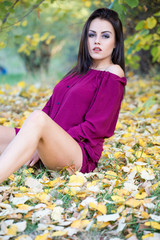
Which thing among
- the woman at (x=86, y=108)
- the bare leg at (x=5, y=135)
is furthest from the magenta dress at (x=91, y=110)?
the bare leg at (x=5, y=135)

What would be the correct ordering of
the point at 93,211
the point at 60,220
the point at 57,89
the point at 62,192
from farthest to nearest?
the point at 57,89 → the point at 62,192 → the point at 93,211 → the point at 60,220

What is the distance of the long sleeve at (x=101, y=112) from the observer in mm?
2205

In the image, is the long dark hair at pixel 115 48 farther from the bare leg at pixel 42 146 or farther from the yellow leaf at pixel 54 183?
the yellow leaf at pixel 54 183

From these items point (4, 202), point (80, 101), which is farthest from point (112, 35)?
point (4, 202)

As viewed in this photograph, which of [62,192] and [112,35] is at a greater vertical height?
[112,35]

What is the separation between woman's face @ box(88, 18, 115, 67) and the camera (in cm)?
241

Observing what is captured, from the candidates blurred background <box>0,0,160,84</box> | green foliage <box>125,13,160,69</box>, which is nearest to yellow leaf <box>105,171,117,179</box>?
blurred background <box>0,0,160,84</box>

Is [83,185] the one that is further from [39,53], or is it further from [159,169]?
[39,53]

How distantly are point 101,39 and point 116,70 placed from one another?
0.26 meters

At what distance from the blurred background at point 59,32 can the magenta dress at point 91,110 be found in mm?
735

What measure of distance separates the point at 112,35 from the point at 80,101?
1.89 ft

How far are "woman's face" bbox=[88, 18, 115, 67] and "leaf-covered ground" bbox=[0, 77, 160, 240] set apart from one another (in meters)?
0.80

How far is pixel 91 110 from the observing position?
2.24m

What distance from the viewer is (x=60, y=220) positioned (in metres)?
1.61
